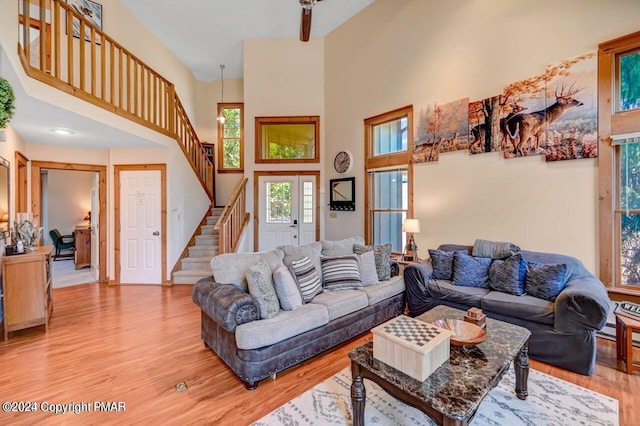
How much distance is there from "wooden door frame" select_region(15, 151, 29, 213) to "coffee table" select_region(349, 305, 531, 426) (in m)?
5.38

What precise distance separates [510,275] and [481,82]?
2428mm

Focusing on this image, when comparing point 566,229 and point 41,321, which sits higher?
point 566,229

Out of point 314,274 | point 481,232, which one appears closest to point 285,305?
point 314,274

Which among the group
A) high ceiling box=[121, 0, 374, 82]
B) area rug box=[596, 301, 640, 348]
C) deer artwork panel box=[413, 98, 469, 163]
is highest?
high ceiling box=[121, 0, 374, 82]

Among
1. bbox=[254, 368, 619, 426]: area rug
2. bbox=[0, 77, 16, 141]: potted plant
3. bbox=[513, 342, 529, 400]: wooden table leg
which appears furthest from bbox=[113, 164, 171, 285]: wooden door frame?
bbox=[513, 342, 529, 400]: wooden table leg

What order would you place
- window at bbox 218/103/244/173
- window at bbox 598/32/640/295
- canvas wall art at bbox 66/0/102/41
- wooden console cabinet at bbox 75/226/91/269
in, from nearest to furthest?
window at bbox 598/32/640/295
canvas wall art at bbox 66/0/102/41
wooden console cabinet at bbox 75/226/91/269
window at bbox 218/103/244/173

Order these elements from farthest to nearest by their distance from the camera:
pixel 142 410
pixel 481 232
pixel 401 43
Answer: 1. pixel 401 43
2. pixel 481 232
3. pixel 142 410

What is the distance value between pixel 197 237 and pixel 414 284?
4.52 m

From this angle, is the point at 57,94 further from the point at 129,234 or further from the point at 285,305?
the point at 285,305

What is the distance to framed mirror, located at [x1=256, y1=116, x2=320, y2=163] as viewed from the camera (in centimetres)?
597

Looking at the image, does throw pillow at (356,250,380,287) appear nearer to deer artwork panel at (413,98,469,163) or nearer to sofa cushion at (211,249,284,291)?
sofa cushion at (211,249,284,291)

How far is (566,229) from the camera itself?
124 inches

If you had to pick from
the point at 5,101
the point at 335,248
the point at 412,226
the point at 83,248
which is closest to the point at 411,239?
Answer: the point at 412,226

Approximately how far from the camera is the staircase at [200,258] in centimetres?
530
